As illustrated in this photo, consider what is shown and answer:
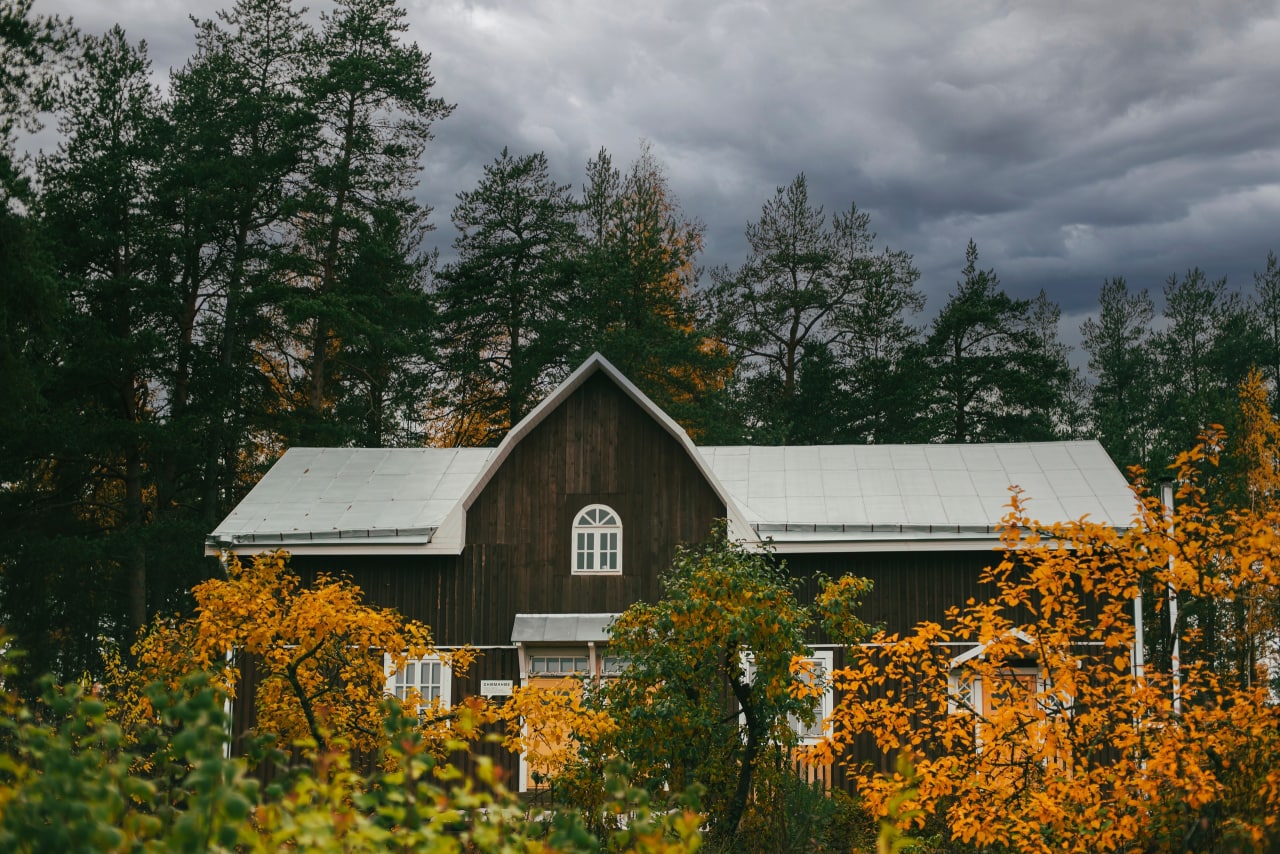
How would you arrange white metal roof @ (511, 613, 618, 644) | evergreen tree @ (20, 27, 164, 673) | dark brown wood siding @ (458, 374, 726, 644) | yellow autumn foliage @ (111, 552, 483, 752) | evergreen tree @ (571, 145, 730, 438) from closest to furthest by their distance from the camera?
yellow autumn foliage @ (111, 552, 483, 752) < white metal roof @ (511, 613, 618, 644) < dark brown wood siding @ (458, 374, 726, 644) < evergreen tree @ (20, 27, 164, 673) < evergreen tree @ (571, 145, 730, 438)

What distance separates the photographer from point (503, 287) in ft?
100

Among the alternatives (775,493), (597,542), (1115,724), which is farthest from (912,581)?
(1115,724)

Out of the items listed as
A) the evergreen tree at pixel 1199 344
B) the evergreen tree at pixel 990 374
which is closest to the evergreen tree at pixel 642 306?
the evergreen tree at pixel 990 374

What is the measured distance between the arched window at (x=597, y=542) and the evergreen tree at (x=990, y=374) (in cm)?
1495

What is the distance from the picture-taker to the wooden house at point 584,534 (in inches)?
642

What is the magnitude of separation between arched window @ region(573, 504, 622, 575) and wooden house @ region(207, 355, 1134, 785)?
0.8 inches

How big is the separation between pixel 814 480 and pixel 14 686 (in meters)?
14.6

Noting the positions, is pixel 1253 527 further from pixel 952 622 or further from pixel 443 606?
pixel 443 606

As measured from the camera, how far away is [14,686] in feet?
68.4

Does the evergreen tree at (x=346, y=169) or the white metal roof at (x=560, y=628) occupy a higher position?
the evergreen tree at (x=346, y=169)

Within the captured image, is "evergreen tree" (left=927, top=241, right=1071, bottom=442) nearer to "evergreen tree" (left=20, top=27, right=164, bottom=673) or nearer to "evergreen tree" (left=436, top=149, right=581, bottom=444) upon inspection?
"evergreen tree" (left=436, top=149, right=581, bottom=444)

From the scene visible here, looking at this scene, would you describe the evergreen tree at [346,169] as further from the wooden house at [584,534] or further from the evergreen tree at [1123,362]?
Answer: the evergreen tree at [1123,362]

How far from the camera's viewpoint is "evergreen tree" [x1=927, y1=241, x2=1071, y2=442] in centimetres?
2994

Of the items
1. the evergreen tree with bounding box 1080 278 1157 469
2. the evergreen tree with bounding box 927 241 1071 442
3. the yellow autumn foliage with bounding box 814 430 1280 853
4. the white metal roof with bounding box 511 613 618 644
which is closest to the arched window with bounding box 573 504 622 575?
the white metal roof with bounding box 511 613 618 644
